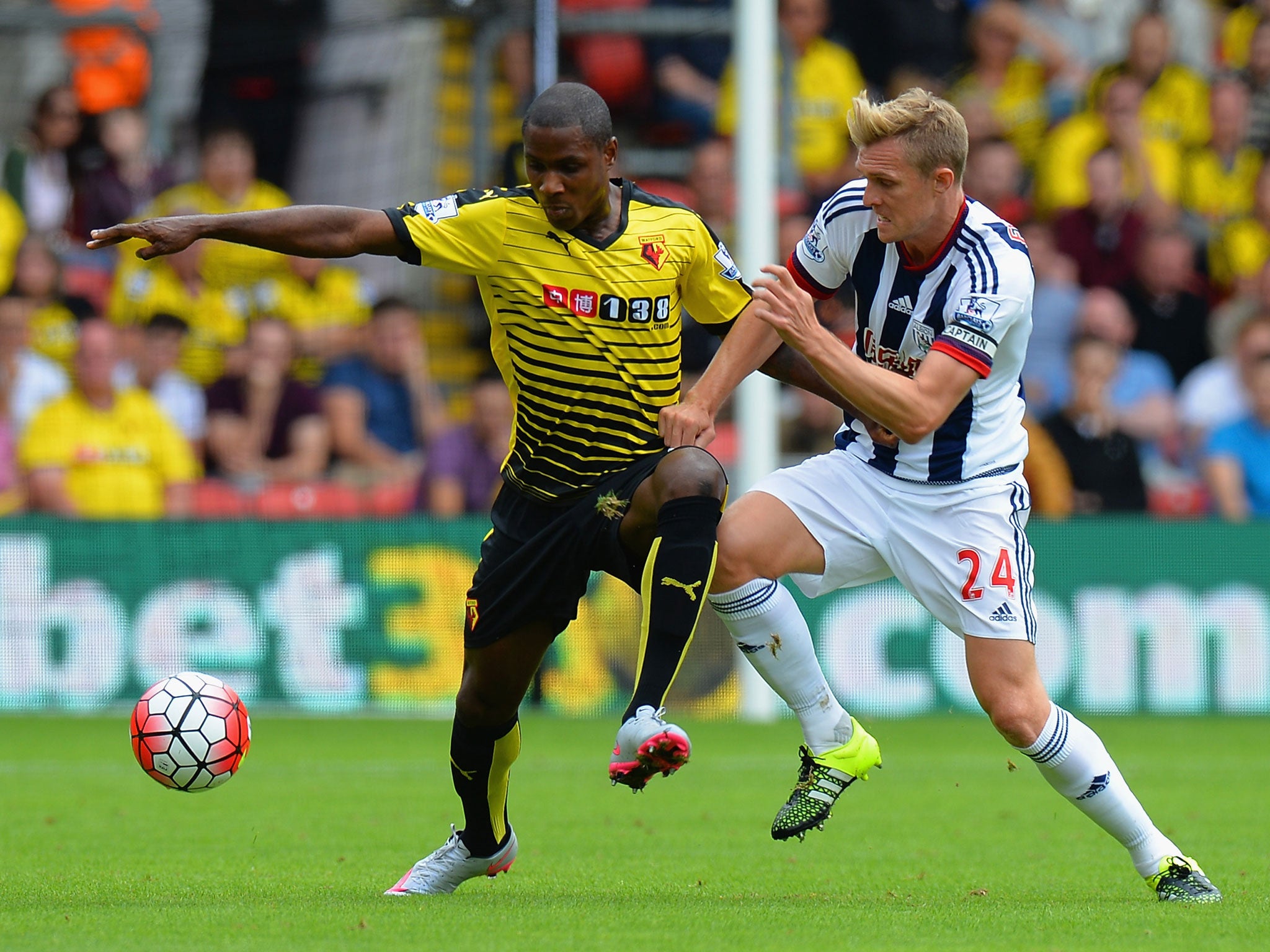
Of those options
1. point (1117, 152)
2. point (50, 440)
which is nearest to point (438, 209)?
point (50, 440)

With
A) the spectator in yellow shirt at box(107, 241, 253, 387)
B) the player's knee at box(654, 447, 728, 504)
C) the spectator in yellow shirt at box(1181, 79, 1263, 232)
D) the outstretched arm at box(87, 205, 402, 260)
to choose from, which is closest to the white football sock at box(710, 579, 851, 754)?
the player's knee at box(654, 447, 728, 504)

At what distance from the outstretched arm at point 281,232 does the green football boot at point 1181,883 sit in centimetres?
313

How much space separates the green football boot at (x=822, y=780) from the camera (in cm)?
587

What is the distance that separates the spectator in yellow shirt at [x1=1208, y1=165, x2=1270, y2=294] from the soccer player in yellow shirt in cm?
983

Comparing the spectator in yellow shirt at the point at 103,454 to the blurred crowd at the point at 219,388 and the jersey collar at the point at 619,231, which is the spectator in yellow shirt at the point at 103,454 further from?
the jersey collar at the point at 619,231

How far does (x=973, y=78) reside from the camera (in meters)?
15.5

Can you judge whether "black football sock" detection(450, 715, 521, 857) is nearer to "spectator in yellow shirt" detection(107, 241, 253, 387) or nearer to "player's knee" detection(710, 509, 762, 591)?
"player's knee" detection(710, 509, 762, 591)

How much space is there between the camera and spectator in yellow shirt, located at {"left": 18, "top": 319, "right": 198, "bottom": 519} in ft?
42.9

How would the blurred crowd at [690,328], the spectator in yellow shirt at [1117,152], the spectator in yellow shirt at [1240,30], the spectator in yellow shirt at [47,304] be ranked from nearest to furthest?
the blurred crowd at [690,328] → the spectator in yellow shirt at [47,304] → the spectator in yellow shirt at [1117,152] → the spectator in yellow shirt at [1240,30]

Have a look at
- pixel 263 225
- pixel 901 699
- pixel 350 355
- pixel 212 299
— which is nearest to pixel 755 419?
pixel 901 699

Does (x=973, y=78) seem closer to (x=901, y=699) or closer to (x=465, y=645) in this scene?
(x=901, y=699)

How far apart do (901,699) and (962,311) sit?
7.54 metres

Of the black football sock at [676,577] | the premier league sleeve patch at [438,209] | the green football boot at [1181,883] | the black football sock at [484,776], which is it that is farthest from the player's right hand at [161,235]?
the green football boot at [1181,883]

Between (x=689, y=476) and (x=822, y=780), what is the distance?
3.81ft
